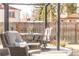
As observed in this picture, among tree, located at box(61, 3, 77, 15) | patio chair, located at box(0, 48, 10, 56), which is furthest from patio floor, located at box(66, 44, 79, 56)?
patio chair, located at box(0, 48, 10, 56)

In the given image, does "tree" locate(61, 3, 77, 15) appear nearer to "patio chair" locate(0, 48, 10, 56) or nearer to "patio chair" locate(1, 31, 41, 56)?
"patio chair" locate(1, 31, 41, 56)

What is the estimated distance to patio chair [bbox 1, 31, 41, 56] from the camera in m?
3.68

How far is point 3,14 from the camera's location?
11.9 ft

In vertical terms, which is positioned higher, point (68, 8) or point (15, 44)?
point (68, 8)

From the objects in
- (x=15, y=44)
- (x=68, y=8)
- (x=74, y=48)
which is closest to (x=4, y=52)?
(x=15, y=44)

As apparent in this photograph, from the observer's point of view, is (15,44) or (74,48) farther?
(15,44)

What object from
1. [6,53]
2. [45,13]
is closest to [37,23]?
[45,13]

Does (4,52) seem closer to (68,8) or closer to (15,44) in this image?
(15,44)

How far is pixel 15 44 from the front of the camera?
3.77 metres

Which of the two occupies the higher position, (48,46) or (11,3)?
(11,3)

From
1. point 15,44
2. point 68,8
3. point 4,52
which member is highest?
point 68,8

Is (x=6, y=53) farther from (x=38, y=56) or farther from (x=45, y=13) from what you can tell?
(x=45, y=13)

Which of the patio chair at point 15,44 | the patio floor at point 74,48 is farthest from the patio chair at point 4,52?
the patio floor at point 74,48

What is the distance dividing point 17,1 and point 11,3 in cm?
10
